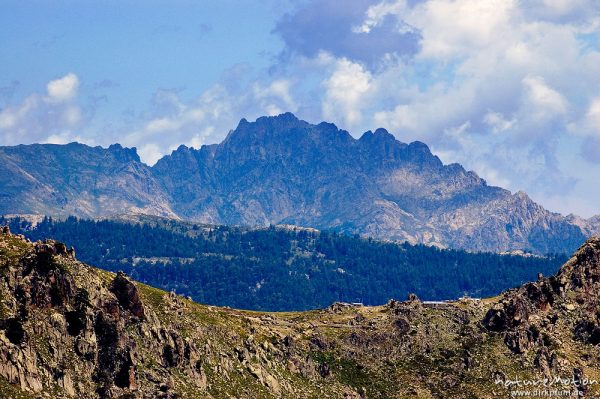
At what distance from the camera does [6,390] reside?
7200 inches

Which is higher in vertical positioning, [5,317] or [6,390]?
[5,317]

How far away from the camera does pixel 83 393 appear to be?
19912cm

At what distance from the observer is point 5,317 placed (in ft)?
652

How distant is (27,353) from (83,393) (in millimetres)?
12873

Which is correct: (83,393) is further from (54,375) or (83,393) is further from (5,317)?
(5,317)

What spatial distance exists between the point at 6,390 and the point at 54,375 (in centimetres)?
1501

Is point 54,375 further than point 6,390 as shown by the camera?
Yes

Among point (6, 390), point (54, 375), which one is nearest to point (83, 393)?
point (54, 375)

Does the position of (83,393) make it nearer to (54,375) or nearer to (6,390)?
(54,375)

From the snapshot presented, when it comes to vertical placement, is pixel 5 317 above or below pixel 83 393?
above

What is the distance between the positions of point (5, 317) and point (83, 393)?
19.3m

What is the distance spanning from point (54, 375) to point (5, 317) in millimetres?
13551

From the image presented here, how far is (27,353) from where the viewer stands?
635 ft

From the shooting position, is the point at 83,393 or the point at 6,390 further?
the point at 83,393
